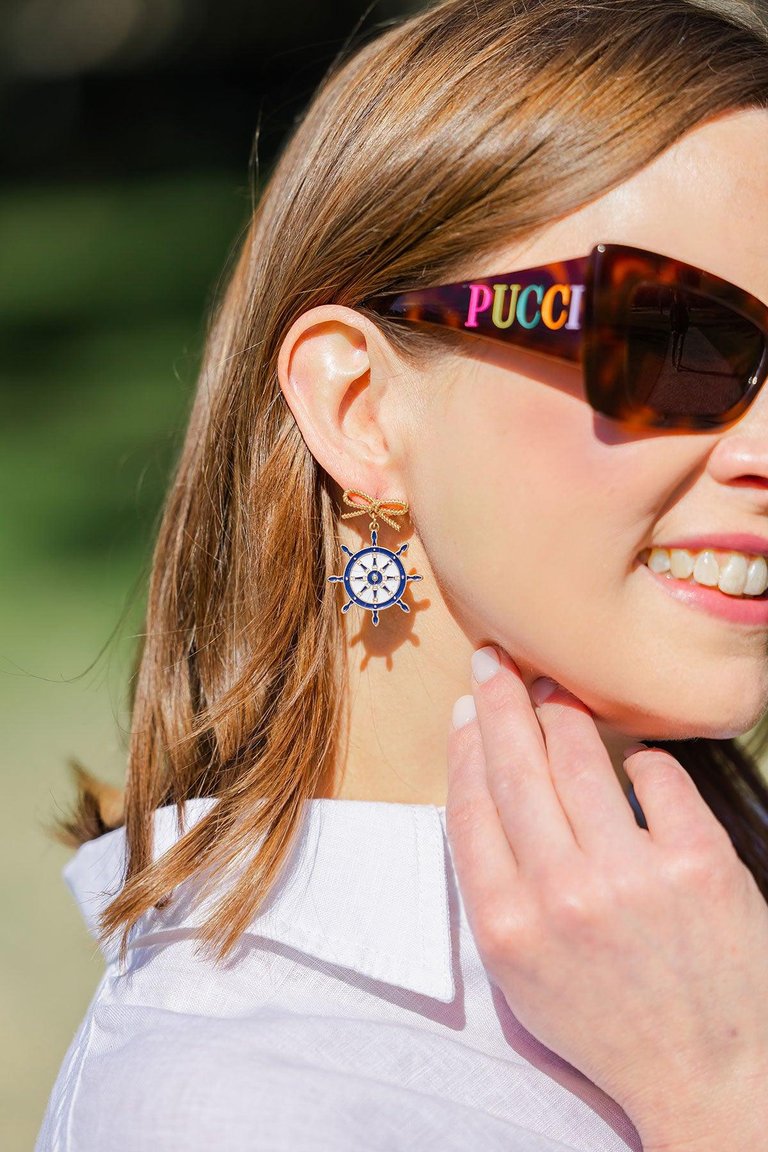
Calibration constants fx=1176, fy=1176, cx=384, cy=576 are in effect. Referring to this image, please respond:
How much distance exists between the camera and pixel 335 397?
1.88 meters

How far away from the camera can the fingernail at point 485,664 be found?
72.4 inches

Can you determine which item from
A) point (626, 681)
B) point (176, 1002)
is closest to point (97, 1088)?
point (176, 1002)

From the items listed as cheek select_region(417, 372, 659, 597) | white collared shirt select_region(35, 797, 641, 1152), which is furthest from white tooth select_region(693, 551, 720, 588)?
white collared shirt select_region(35, 797, 641, 1152)

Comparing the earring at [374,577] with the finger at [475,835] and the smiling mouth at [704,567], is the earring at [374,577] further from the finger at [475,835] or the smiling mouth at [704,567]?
the smiling mouth at [704,567]

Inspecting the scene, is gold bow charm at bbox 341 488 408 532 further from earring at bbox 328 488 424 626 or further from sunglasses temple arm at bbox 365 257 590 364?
sunglasses temple arm at bbox 365 257 590 364

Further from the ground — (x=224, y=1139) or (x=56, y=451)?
(x=56, y=451)

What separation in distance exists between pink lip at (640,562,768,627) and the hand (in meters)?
0.28

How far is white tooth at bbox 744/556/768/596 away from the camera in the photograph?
A: 1.73 m

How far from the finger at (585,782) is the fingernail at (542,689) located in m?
0.03

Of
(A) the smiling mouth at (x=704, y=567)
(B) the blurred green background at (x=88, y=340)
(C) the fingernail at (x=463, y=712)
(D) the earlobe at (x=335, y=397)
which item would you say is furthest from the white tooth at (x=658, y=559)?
(B) the blurred green background at (x=88, y=340)

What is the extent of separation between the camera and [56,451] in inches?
319

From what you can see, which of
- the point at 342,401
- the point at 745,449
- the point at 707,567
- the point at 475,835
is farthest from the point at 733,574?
the point at 342,401

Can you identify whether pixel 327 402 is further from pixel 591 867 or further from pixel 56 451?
pixel 56 451

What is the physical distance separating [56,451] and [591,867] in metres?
7.15
